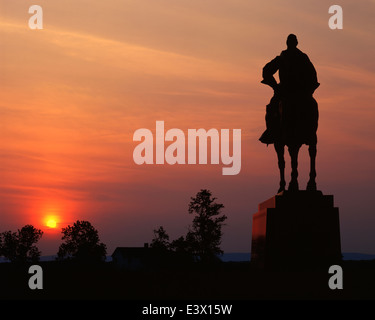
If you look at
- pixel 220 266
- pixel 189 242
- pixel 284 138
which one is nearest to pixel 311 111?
pixel 284 138

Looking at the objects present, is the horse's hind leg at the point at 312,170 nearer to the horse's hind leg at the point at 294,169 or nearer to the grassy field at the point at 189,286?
the horse's hind leg at the point at 294,169

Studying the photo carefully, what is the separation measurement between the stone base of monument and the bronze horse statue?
0.50 m

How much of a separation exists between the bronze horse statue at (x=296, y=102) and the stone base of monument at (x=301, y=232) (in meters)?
0.50

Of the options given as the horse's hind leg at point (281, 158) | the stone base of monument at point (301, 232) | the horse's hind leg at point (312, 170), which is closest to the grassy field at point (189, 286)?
the stone base of monument at point (301, 232)

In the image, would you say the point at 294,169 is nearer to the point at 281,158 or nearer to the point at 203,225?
the point at 281,158

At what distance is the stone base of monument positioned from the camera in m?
22.6

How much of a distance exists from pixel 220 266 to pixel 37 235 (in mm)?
67268

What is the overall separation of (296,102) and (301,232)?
12.0ft

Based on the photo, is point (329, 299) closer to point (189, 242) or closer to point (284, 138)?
point (284, 138)

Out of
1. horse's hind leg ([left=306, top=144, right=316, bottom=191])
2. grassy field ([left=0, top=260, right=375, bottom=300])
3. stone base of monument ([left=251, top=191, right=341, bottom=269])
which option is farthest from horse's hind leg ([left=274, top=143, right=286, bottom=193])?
grassy field ([left=0, top=260, right=375, bottom=300])

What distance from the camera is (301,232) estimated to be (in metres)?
22.8

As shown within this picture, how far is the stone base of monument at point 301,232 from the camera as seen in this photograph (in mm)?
22609

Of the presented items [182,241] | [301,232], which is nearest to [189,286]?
[301,232]

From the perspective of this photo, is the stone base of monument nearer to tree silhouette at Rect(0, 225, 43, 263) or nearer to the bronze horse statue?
the bronze horse statue
